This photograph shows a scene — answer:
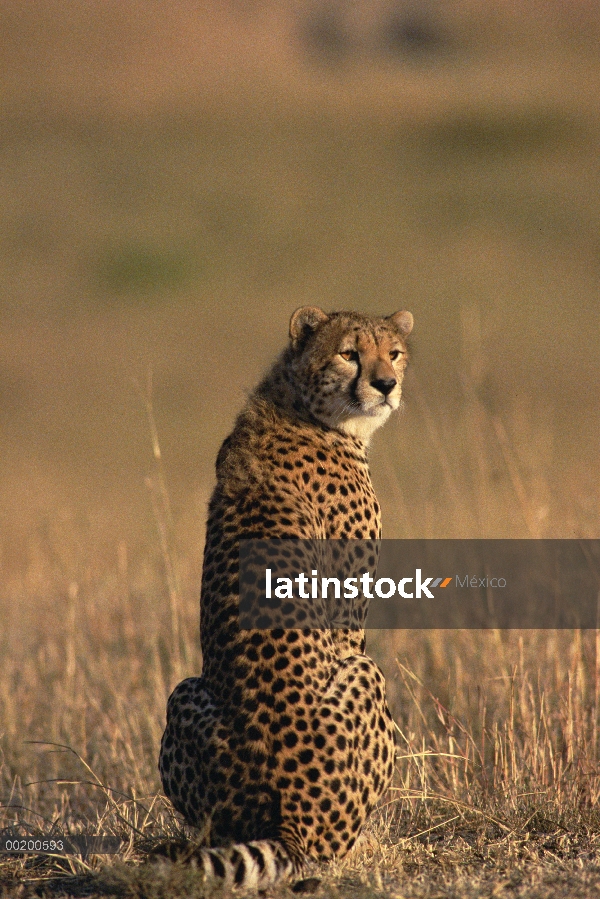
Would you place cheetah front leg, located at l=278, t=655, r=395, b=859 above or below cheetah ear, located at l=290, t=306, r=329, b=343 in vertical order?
below

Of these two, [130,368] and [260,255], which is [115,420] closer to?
[130,368]

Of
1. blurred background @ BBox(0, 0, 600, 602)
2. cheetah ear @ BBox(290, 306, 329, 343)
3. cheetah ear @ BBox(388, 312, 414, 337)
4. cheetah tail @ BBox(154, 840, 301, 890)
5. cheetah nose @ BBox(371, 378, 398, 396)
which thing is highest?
blurred background @ BBox(0, 0, 600, 602)

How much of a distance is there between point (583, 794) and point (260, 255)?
63.5 feet

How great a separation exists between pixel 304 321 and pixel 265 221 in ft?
61.8

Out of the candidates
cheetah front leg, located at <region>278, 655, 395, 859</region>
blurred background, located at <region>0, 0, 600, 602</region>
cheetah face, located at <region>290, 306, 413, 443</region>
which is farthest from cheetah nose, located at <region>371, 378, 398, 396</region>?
blurred background, located at <region>0, 0, 600, 602</region>

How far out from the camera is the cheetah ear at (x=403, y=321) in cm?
420

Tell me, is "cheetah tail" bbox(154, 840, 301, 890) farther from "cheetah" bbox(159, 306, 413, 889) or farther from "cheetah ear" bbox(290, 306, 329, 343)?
"cheetah ear" bbox(290, 306, 329, 343)

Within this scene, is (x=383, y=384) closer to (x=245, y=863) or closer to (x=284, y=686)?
(x=284, y=686)

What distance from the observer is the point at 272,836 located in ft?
10.1

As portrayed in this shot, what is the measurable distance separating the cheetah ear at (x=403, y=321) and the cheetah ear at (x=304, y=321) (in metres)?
0.26

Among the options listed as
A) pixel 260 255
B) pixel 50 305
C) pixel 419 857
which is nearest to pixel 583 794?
pixel 419 857

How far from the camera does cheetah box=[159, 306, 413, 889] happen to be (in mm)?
3109

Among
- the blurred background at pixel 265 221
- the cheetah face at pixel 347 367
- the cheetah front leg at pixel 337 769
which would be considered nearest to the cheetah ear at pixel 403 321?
the cheetah face at pixel 347 367

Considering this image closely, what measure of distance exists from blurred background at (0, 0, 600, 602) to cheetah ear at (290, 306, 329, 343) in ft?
27.5
